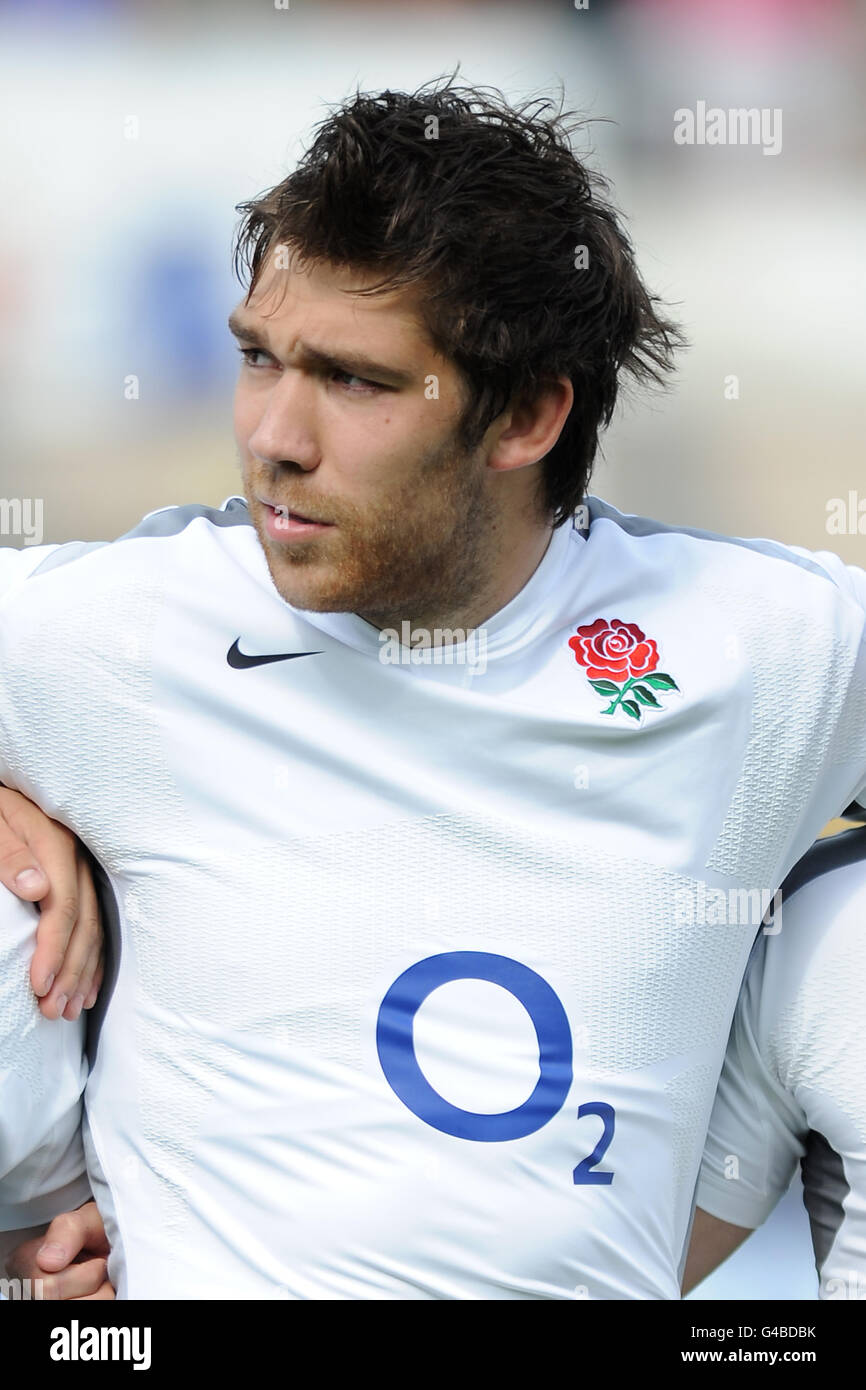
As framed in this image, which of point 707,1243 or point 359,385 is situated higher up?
point 359,385

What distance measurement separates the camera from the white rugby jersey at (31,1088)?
1.22m

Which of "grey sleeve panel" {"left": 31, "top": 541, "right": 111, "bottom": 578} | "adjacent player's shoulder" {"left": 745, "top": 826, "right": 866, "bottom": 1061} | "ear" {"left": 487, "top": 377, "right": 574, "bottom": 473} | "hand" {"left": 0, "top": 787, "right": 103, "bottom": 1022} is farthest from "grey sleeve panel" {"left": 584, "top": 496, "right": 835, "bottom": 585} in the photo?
"hand" {"left": 0, "top": 787, "right": 103, "bottom": 1022}

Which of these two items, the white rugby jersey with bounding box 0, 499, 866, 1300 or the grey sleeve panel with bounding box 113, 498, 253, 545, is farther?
the grey sleeve panel with bounding box 113, 498, 253, 545

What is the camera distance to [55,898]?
4.06 ft

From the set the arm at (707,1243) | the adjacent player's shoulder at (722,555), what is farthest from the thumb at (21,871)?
the arm at (707,1243)

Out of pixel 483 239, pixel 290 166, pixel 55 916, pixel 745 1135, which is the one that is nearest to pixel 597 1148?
pixel 745 1135

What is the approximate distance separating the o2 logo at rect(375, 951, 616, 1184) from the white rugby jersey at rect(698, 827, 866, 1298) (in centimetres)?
21

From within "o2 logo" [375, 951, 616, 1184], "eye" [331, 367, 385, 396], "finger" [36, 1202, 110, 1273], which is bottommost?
"finger" [36, 1202, 110, 1273]

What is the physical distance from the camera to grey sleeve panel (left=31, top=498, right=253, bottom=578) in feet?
4.26

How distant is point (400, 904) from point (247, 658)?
245 millimetres

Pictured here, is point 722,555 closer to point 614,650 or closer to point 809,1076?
point 614,650

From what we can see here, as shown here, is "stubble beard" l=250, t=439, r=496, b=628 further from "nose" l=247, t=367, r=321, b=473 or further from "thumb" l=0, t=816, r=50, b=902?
"thumb" l=0, t=816, r=50, b=902

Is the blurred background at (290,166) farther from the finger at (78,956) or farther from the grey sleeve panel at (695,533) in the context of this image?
the finger at (78,956)

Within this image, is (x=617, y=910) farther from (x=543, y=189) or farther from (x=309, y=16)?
(x=309, y=16)
